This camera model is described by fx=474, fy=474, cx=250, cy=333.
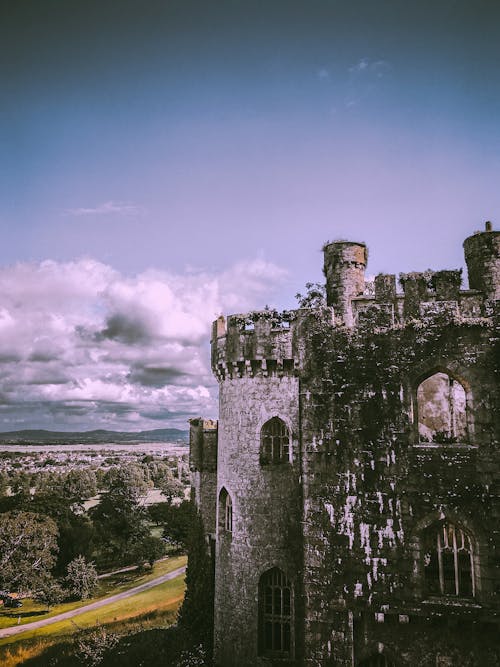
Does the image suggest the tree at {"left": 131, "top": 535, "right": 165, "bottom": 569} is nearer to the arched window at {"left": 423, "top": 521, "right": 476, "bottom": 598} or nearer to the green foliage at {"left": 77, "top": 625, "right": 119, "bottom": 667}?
the green foliage at {"left": 77, "top": 625, "right": 119, "bottom": 667}

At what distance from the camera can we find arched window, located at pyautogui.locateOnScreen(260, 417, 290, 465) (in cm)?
2083

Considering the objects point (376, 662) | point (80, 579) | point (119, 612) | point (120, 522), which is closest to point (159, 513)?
point (120, 522)

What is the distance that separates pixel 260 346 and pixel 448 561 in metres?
10.8

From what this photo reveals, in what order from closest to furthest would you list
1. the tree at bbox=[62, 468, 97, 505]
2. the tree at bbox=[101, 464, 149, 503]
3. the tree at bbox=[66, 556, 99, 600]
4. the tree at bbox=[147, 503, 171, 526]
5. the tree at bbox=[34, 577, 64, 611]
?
the tree at bbox=[34, 577, 64, 611]
the tree at bbox=[66, 556, 99, 600]
the tree at bbox=[101, 464, 149, 503]
the tree at bbox=[147, 503, 171, 526]
the tree at bbox=[62, 468, 97, 505]

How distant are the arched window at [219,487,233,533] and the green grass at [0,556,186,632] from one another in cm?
2884

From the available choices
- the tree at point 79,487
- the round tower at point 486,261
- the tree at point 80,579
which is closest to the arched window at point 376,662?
the round tower at point 486,261

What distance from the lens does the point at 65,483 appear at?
8819 cm

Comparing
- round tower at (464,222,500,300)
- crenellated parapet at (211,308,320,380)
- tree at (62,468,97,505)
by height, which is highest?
round tower at (464,222,500,300)

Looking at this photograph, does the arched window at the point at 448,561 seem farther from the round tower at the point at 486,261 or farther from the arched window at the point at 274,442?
the round tower at the point at 486,261

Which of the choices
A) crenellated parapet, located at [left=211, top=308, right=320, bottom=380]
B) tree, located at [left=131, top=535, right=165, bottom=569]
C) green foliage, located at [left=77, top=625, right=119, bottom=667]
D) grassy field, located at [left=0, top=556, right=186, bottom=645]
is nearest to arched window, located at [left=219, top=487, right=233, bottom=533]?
crenellated parapet, located at [left=211, top=308, right=320, bottom=380]

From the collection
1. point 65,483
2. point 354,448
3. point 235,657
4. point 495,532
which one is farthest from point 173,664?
point 65,483

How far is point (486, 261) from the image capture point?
21953mm

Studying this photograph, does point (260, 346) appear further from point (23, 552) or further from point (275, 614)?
point (23, 552)

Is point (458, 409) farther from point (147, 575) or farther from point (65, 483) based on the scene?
point (65, 483)
